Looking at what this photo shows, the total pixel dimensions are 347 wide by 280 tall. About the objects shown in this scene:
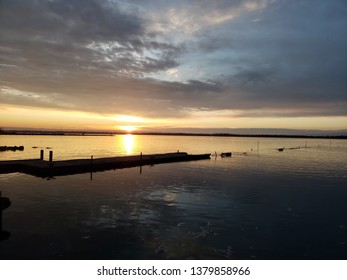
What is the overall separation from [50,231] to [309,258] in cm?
1401

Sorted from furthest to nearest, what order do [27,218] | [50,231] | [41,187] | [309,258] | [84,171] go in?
1. [84,171]
2. [41,187]
3. [27,218]
4. [50,231]
5. [309,258]

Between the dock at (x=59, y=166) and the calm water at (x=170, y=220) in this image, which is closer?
the calm water at (x=170, y=220)

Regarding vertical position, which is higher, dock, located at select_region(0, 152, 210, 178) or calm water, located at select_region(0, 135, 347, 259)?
dock, located at select_region(0, 152, 210, 178)

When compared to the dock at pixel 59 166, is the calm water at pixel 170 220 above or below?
below

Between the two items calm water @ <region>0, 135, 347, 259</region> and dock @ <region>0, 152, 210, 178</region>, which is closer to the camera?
calm water @ <region>0, 135, 347, 259</region>

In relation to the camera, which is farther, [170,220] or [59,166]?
[59,166]

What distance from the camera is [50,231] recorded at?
616 inches

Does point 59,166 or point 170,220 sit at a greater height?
point 59,166
